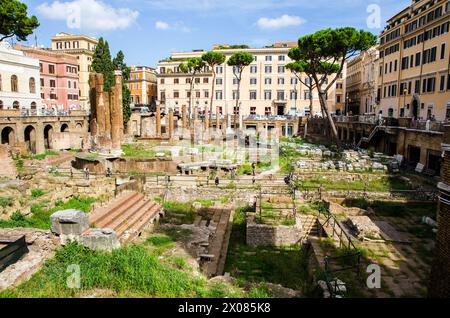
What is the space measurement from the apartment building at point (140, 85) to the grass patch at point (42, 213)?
6409cm

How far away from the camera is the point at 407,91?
37812 millimetres

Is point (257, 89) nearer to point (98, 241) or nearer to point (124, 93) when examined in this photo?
point (124, 93)

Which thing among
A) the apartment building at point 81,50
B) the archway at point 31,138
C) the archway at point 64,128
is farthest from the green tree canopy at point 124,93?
the apartment building at point 81,50

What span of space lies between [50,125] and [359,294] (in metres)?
39.2

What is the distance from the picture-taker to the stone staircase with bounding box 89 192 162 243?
1239cm

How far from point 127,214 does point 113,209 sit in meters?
0.67

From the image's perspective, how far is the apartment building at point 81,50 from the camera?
64.7 m

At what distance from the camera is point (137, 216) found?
48.7 ft

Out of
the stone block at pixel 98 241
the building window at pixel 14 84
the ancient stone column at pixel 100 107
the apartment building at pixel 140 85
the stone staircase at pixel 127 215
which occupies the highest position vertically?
the apartment building at pixel 140 85

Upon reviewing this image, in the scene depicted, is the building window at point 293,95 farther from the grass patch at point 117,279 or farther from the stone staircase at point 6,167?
the grass patch at point 117,279

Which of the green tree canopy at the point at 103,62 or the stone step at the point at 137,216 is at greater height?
the green tree canopy at the point at 103,62

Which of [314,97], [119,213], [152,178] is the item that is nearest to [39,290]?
[119,213]

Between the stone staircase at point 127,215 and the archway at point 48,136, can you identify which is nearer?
the stone staircase at point 127,215
